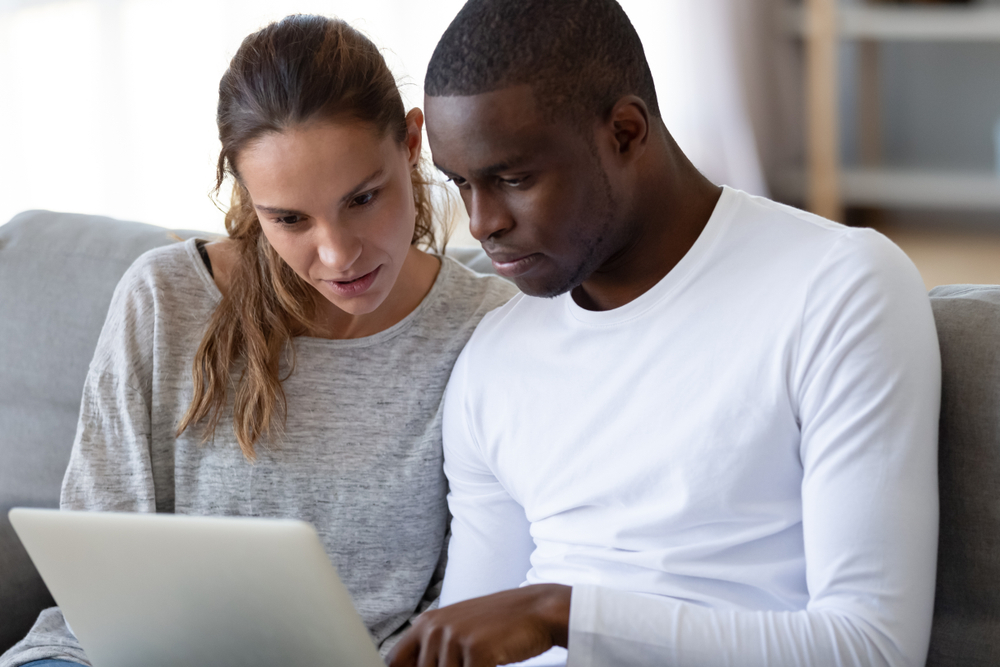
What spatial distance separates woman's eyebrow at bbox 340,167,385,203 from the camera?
3.50 feet

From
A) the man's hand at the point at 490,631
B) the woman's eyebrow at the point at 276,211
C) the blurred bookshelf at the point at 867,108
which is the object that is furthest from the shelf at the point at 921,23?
the man's hand at the point at 490,631

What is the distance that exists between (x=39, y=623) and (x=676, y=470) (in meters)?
0.79

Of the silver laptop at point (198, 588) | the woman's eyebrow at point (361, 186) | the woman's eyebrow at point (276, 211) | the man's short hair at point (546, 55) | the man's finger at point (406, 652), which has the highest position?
the man's short hair at point (546, 55)

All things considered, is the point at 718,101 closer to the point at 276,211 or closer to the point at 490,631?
the point at 276,211

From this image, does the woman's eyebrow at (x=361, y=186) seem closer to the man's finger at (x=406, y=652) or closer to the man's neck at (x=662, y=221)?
the man's neck at (x=662, y=221)

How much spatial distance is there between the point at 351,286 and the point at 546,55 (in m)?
0.35

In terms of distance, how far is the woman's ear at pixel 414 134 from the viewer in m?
1.17

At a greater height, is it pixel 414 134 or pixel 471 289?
pixel 414 134

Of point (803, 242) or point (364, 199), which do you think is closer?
point (803, 242)

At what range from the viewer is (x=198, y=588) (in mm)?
793

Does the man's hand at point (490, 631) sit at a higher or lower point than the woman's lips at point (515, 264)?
lower

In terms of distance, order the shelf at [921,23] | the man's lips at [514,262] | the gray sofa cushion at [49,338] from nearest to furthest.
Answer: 1. the man's lips at [514,262]
2. the gray sofa cushion at [49,338]
3. the shelf at [921,23]

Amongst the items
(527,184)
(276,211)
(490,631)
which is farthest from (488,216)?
(490,631)

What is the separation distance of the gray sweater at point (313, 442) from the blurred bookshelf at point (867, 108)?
9.63ft
